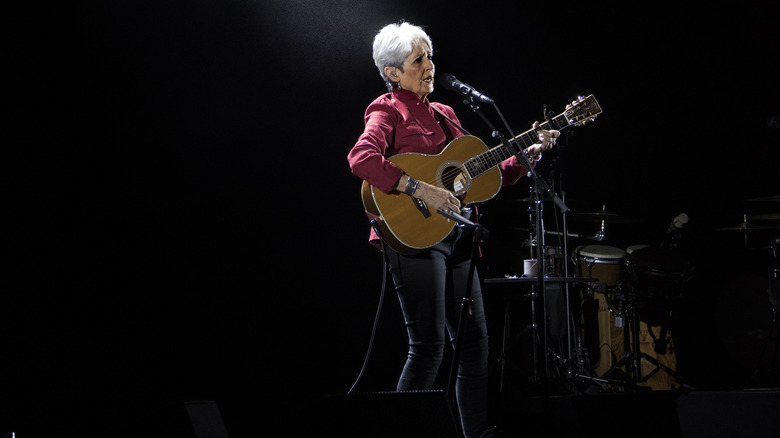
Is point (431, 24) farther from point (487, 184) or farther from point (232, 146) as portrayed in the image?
point (487, 184)

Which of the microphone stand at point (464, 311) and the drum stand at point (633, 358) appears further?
the drum stand at point (633, 358)

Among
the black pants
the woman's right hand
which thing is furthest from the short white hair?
the black pants

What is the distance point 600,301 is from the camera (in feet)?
17.1

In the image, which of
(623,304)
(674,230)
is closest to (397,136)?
(623,304)

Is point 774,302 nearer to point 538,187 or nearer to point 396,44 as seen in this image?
point 538,187

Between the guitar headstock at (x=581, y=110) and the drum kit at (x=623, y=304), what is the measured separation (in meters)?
1.76

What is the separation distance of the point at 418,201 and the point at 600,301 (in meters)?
3.16

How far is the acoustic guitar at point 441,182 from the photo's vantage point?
2549 millimetres

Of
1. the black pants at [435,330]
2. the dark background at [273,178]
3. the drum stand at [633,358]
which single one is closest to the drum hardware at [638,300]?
the drum stand at [633,358]

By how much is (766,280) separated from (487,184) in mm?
3660

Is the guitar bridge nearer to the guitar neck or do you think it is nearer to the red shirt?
the red shirt

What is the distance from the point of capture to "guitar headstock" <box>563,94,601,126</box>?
2.84m

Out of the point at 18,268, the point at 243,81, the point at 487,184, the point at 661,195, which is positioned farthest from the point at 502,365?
the point at 18,268

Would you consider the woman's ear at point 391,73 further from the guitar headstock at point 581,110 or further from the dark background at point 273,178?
the dark background at point 273,178
